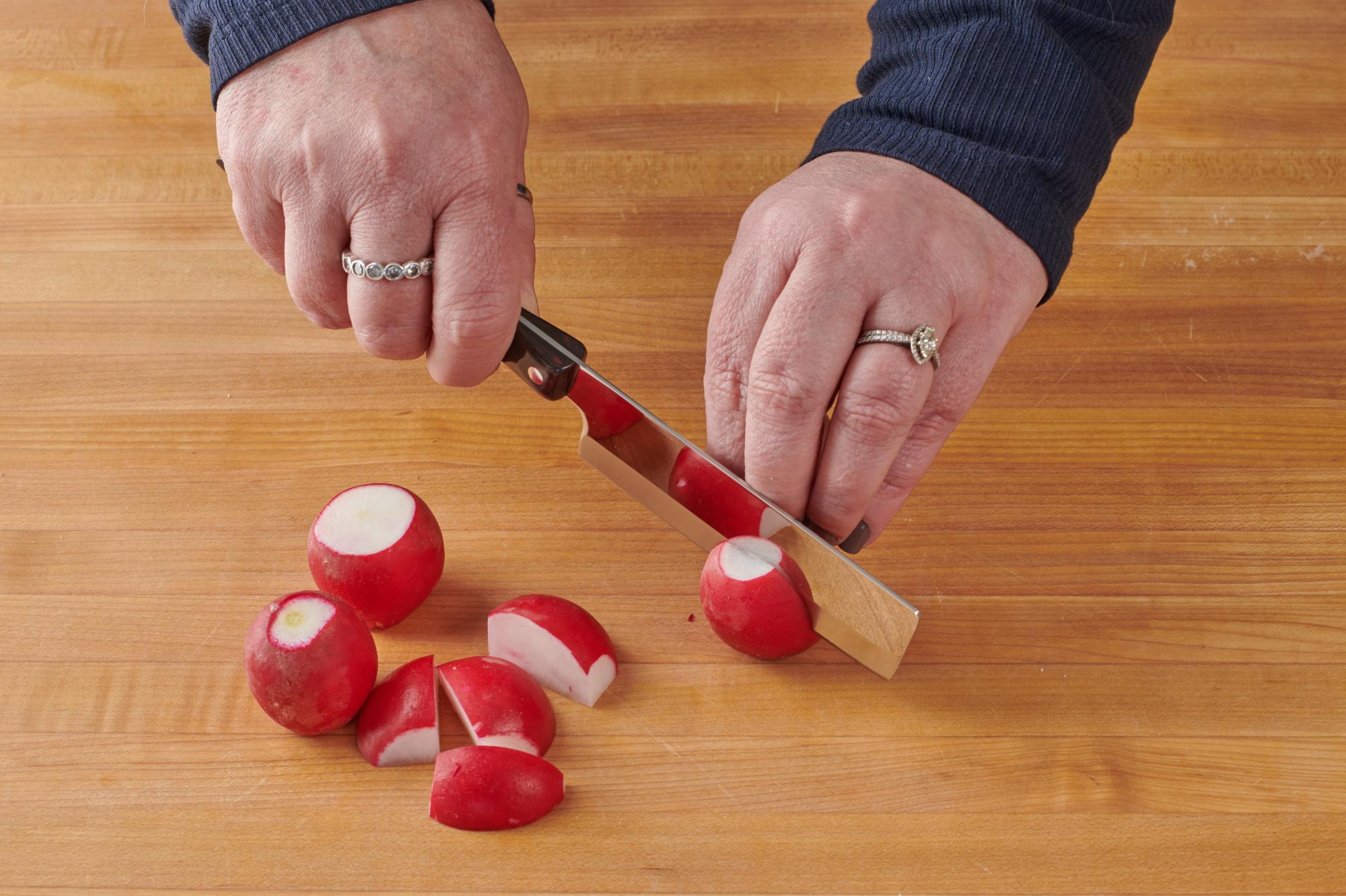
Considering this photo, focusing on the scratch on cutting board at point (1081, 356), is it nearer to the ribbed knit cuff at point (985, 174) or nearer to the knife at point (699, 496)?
the ribbed knit cuff at point (985, 174)

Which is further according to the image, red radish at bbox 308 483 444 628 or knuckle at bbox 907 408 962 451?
red radish at bbox 308 483 444 628

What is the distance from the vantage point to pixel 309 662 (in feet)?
4.73

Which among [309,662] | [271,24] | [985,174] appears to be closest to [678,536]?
[309,662]

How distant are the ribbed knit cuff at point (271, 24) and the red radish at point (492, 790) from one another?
873 mm

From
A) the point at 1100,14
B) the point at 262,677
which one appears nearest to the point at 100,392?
the point at 262,677

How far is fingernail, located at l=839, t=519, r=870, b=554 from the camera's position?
5.00ft

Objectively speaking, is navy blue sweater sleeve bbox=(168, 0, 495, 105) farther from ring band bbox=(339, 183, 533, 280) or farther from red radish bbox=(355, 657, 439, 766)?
red radish bbox=(355, 657, 439, 766)

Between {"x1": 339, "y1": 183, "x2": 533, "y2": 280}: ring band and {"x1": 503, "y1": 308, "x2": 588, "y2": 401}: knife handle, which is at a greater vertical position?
{"x1": 339, "y1": 183, "x2": 533, "y2": 280}: ring band

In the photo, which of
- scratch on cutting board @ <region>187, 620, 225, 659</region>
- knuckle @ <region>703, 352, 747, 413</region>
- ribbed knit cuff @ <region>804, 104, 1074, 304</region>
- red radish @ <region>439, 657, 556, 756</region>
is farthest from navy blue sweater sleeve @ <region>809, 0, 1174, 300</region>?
scratch on cutting board @ <region>187, 620, 225, 659</region>

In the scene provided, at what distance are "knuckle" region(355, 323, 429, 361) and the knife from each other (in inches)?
5.3

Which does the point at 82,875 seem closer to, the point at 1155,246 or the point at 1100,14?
the point at 1100,14

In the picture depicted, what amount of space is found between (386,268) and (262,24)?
1.07 feet

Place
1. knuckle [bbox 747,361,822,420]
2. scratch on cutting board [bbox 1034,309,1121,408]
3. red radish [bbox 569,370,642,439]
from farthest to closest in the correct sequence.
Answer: scratch on cutting board [bbox 1034,309,1121,408] → red radish [bbox 569,370,642,439] → knuckle [bbox 747,361,822,420]

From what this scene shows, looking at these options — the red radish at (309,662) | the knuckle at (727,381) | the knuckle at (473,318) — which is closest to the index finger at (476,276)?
the knuckle at (473,318)
